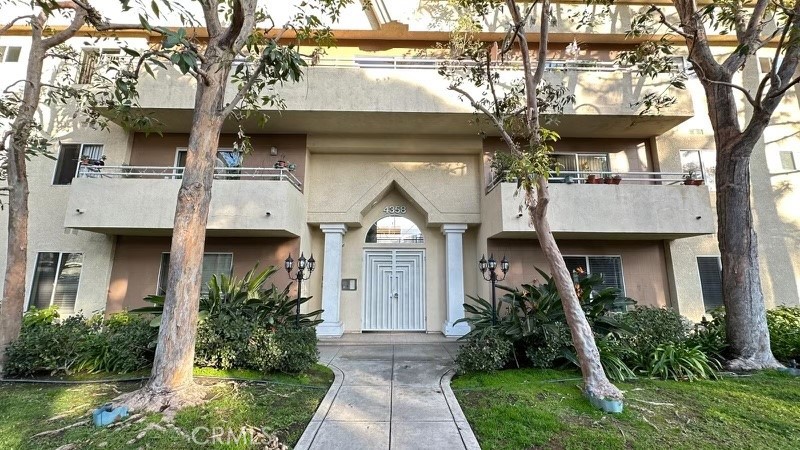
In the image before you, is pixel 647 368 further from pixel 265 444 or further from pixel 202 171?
pixel 202 171

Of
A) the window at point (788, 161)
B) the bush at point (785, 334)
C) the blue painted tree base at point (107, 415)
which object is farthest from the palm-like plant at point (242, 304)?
the window at point (788, 161)

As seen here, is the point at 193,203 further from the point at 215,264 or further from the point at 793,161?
the point at 793,161

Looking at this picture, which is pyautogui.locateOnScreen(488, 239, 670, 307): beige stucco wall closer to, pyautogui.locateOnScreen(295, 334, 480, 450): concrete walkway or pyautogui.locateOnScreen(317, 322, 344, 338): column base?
pyautogui.locateOnScreen(295, 334, 480, 450): concrete walkway

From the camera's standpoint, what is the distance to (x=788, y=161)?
9.45 m

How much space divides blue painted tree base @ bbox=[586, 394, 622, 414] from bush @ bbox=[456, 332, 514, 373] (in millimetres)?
1536

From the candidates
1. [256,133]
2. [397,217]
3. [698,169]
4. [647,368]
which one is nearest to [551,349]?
[647,368]

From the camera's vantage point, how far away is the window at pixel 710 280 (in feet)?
29.6

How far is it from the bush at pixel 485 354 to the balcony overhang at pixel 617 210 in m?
3.01

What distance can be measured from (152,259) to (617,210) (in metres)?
11.9

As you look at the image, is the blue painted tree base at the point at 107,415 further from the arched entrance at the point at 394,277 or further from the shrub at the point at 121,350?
the arched entrance at the point at 394,277

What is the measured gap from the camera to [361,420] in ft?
14.2

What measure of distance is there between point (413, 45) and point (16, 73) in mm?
11137

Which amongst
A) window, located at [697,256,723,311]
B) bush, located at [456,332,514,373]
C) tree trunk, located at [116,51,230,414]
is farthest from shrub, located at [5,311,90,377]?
window, located at [697,256,723,311]

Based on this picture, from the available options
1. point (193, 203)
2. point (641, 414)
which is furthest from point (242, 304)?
point (641, 414)
